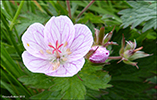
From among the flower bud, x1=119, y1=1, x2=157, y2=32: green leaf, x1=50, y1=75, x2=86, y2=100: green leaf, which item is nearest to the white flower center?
x1=50, y1=75, x2=86, y2=100: green leaf

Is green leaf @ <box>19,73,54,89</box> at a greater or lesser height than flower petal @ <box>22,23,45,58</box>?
lesser

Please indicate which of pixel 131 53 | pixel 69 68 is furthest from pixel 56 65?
pixel 131 53

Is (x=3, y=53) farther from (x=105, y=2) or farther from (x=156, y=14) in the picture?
(x=105, y=2)

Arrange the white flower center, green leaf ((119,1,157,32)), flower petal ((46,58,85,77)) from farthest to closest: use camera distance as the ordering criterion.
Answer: green leaf ((119,1,157,32)), the white flower center, flower petal ((46,58,85,77))

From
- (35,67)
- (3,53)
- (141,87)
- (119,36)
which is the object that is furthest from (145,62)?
(3,53)

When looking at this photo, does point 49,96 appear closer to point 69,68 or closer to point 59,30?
point 69,68

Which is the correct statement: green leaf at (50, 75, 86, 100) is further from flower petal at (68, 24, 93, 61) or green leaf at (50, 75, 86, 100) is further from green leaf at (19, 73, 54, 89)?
flower petal at (68, 24, 93, 61)
